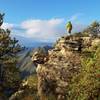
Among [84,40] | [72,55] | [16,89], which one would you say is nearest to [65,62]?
[72,55]

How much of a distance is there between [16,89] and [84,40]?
13.1 m

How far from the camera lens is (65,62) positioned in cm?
4856

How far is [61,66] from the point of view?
4822 centimetres

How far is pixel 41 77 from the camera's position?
48750 millimetres

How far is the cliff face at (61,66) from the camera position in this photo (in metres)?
47.0

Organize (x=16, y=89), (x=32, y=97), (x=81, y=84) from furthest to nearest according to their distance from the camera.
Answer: (x=16, y=89), (x=32, y=97), (x=81, y=84)

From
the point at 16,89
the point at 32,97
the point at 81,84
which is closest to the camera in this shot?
the point at 81,84

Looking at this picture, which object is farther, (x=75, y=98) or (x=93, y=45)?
(x=93, y=45)

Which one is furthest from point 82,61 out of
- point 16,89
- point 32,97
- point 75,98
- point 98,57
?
point 16,89

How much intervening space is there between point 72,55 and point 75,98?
643 centimetres

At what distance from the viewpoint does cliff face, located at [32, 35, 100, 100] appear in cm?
4700

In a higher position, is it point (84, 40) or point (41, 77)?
point (84, 40)

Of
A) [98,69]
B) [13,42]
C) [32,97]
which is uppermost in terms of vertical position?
[13,42]

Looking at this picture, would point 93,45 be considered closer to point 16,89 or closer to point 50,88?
point 50,88
